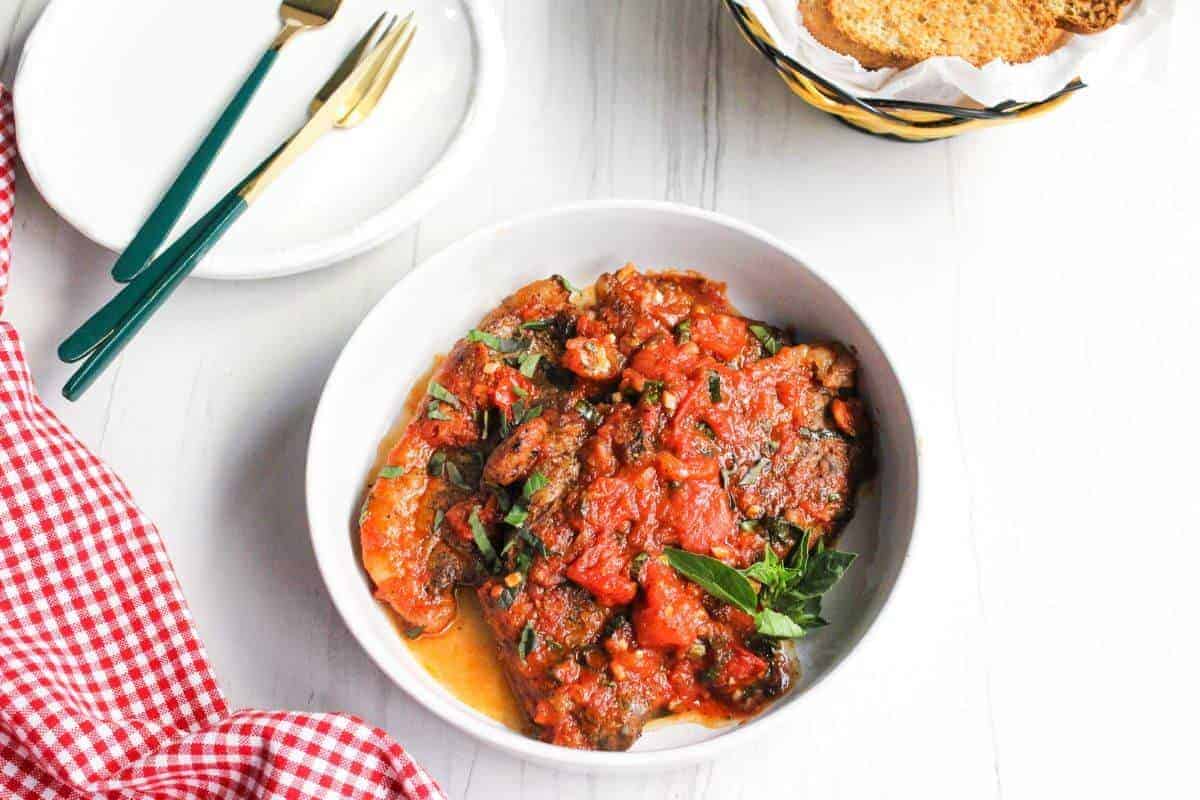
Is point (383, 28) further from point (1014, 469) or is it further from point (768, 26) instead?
point (1014, 469)

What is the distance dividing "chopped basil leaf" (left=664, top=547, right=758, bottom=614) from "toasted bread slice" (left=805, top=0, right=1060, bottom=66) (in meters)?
1.46

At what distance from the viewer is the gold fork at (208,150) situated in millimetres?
2898

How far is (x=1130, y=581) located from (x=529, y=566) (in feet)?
5.17

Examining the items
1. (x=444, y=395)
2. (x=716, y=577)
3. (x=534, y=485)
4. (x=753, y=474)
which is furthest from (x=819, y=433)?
(x=444, y=395)

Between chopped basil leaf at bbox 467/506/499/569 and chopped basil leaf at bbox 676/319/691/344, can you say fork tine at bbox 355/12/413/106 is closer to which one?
chopped basil leaf at bbox 676/319/691/344

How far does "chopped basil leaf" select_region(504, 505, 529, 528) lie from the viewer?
8.28ft

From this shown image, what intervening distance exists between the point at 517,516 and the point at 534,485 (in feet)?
0.25

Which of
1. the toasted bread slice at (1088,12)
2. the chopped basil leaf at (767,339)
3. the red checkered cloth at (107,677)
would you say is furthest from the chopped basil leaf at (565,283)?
the toasted bread slice at (1088,12)

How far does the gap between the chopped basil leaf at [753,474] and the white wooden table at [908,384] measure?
382 millimetres

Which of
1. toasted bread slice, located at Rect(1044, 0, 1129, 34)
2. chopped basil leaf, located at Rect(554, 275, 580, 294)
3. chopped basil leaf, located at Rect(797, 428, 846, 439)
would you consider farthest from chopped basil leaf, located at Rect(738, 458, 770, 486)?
toasted bread slice, located at Rect(1044, 0, 1129, 34)

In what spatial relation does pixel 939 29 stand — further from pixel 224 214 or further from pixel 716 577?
pixel 224 214

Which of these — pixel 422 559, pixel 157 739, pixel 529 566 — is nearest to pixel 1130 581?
pixel 529 566

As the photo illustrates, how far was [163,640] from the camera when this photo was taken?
274 cm

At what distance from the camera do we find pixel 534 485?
253 centimetres
